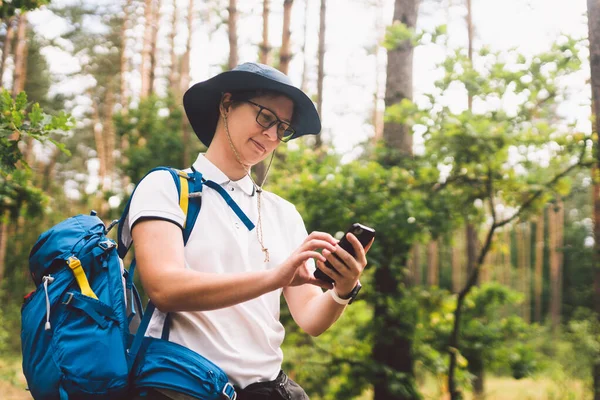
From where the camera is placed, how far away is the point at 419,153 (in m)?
6.55

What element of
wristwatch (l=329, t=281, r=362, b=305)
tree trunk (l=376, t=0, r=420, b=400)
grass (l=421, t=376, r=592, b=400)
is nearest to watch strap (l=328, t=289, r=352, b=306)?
wristwatch (l=329, t=281, r=362, b=305)

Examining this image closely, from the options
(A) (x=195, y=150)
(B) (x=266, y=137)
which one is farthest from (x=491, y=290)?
(A) (x=195, y=150)

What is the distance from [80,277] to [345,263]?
768mm

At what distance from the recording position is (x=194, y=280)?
148cm

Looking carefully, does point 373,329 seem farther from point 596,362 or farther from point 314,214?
point 596,362

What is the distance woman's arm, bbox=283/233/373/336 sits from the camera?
1.63 meters

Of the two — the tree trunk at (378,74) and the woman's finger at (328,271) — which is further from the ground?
the tree trunk at (378,74)

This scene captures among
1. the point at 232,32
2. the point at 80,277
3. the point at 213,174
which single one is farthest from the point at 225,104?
the point at 232,32

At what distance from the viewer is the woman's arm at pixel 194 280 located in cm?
148

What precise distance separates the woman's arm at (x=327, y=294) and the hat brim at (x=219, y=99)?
2.08 ft

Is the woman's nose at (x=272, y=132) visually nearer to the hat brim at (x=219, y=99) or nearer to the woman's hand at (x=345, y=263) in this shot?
the hat brim at (x=219, y=99)

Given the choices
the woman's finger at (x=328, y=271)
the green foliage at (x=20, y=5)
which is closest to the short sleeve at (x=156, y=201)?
the woman's finger at (x=328, y=271)

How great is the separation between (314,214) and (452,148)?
5.66ft

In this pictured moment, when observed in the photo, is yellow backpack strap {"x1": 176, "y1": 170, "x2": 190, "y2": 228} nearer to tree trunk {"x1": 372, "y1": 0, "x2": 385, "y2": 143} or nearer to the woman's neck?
the woman's neck
